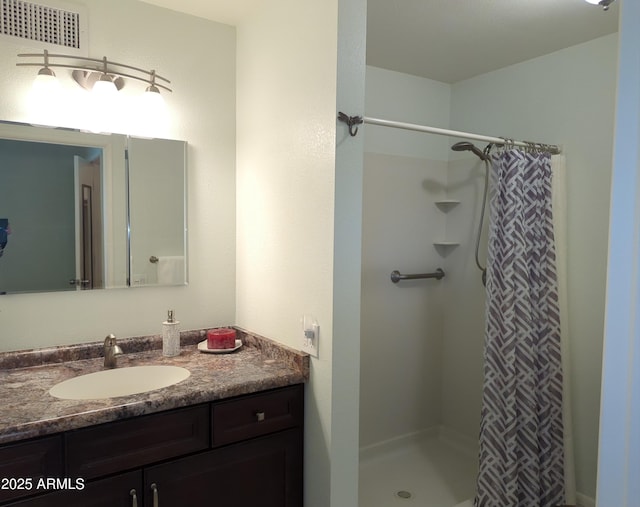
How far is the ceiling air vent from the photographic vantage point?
169cm

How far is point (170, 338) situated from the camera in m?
1.93

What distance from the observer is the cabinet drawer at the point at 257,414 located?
156 centimetres

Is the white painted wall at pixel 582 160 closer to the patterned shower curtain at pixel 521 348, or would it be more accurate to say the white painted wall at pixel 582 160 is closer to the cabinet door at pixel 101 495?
the patterned shower curtain at pixel 521 348

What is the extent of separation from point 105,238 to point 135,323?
1.29 ft

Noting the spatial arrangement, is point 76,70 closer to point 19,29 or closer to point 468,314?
point 19,29

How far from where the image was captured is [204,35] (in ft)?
6.87

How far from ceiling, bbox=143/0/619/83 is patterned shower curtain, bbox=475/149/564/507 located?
0.60m

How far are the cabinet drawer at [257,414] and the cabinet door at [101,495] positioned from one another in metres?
0.27

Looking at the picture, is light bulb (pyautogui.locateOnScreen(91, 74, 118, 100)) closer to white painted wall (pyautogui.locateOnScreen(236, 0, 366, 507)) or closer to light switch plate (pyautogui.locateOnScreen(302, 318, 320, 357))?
white painted wall (pyautogui.locateOnScreen(236, 0, 366, 507))

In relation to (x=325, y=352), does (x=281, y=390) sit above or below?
below

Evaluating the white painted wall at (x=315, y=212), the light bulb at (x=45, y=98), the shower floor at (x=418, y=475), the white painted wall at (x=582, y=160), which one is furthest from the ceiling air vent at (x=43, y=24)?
the shower floor at (x=418, y=475)

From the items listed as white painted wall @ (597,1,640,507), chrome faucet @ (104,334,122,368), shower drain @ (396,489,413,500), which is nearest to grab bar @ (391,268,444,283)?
shower drain @ (396,489,413,500)

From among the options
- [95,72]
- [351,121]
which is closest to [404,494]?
[351,121]

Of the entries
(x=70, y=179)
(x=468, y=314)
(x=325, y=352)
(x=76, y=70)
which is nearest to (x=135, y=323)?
(x=70, y=179)
